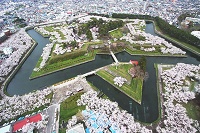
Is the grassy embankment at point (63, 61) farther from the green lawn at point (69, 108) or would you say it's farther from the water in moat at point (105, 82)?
the green lawn at point (69, 108)

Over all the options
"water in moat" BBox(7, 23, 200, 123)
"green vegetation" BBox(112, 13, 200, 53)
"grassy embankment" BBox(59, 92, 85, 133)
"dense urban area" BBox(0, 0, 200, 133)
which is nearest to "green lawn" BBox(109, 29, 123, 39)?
"dense urban area" BBox(0, 0, 200, 133)

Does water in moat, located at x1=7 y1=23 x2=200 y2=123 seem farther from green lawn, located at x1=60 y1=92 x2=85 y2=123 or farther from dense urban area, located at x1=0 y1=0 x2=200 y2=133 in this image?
green lawn, located at x1=60 y1=92 x2=85 y2=123

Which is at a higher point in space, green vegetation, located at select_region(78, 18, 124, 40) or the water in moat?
green vegetation, located at select_region(78, 18, 124, 40)

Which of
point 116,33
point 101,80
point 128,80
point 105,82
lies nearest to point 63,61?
point 101,80

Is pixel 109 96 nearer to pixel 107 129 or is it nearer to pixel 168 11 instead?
pixel 107 129

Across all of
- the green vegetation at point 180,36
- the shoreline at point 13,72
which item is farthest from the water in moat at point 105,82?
the green vegetation at point 180,36

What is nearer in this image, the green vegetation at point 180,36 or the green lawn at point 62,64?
the green lawn at point 62,64

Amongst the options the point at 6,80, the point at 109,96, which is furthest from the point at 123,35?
the point at 6,80
